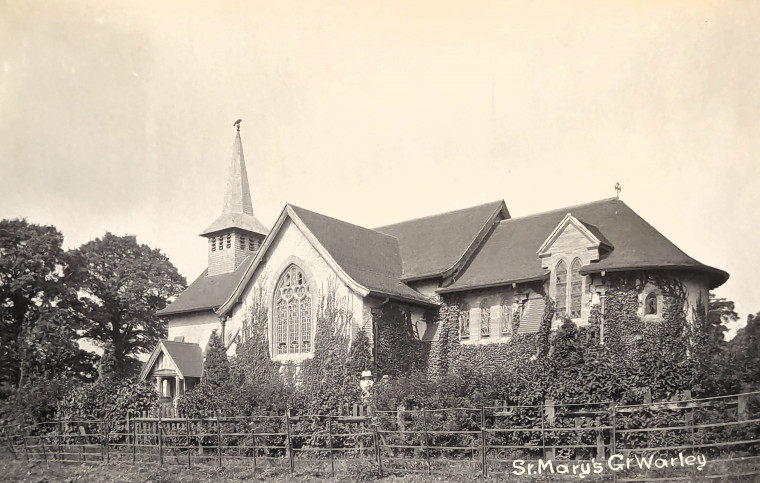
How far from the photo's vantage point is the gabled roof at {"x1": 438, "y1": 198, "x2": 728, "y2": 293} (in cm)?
2873

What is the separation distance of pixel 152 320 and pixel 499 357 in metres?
36.3

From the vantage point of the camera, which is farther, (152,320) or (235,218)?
(152,320)

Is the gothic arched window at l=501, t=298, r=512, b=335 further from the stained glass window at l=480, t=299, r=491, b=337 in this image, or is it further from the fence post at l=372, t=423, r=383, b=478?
the fence post at l=372, t=423, r=383, b=478

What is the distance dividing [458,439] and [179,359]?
20.6 metres

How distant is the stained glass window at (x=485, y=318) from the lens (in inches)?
1271

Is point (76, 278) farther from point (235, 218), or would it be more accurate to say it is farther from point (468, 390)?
point (468, 390)

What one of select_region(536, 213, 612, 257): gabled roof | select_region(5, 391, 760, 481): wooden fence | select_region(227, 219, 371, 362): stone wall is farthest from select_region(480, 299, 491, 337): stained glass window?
select_region(5, 391, 760, 481): wooden fence

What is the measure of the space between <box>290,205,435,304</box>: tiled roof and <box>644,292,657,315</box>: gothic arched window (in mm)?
9264

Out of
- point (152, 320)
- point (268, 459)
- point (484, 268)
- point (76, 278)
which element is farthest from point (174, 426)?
point (152, 320)

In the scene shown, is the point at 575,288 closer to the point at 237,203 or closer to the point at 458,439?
the point at 458,439

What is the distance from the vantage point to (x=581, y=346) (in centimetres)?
2770

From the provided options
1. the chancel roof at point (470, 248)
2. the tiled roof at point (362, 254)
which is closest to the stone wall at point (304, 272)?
the chancel roof at point (470, 248)

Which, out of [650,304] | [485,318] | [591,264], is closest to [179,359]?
[485,318]

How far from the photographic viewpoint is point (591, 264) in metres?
29.6
